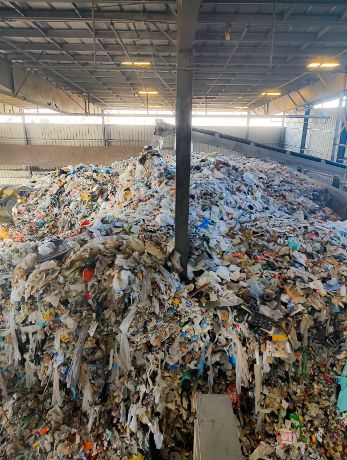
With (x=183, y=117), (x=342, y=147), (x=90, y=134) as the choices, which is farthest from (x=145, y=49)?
(x=90, y=134)

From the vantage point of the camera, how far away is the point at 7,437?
9.17 ft

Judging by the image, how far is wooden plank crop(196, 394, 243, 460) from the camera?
5.31ft

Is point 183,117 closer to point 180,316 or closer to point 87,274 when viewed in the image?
point 87,274

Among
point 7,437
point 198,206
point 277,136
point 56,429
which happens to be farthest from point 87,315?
point 277,136

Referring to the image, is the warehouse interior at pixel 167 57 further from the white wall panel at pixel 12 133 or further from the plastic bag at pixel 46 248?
the plastic bag at pixel 46 248

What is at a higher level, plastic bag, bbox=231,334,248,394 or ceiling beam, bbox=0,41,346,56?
ceiling beam, bbox=0,41,346,56

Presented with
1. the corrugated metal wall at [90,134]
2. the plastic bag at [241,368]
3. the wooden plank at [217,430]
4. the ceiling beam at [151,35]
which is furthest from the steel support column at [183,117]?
the corrugated metal wall at [90,134]

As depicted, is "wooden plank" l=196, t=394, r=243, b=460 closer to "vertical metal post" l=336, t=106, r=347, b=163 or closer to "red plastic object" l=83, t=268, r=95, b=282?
"red plastic object" l=83, t=268, r=95, b=282

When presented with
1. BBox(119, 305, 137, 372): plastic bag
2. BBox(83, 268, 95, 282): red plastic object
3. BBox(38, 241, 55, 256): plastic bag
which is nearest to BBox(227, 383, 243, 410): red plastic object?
BBox(119, 305, 137, 372): plastic bag

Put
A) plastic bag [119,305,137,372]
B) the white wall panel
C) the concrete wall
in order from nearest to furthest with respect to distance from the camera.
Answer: plastic bag [119,305,137,372] < the concrete wall < the white wall panel

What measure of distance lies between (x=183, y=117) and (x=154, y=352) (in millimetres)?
2642

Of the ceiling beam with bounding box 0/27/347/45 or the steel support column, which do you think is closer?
the steel support column

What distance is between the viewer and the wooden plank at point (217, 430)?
→ 162 centimetres

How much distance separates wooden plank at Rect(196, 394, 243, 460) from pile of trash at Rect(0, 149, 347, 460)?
1208 millimetres
